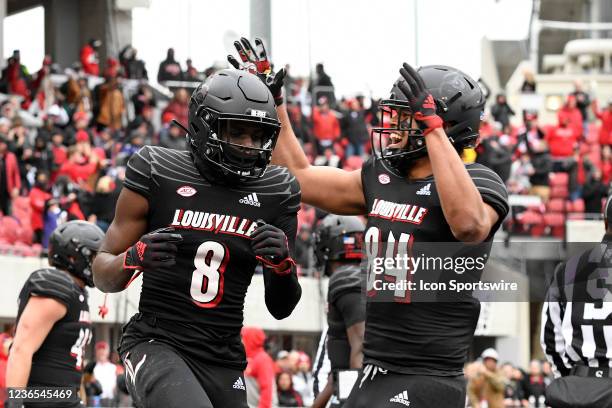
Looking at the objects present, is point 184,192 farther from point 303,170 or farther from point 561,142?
point 561,142

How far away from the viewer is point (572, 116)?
25.8 metres

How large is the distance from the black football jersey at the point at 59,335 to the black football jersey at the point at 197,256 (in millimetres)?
2017

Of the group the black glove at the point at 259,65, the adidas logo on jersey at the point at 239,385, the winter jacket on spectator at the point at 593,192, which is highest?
the black glove at the point at 259,65

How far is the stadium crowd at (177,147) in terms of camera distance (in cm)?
1706

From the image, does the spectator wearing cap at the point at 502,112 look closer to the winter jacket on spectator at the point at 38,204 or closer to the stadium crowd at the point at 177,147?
the stadium crowd at the point at 177,147

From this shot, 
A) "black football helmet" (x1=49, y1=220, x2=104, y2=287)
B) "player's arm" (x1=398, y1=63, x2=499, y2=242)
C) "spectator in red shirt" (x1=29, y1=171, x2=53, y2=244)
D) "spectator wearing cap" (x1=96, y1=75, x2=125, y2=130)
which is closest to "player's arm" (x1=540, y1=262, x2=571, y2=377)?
"player's arm" (x1=398, y1=63, x2=499, y2=242)

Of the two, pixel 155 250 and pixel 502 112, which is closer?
pixel 155 250

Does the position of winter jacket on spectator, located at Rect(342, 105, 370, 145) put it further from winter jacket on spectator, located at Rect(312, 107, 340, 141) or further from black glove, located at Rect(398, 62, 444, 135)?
black glove, located at Rect(398, 62, 444, 135)

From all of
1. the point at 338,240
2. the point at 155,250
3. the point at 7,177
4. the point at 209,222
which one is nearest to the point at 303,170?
the point at 209,222

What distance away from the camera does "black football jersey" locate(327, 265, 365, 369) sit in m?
8.07

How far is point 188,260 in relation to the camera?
5871mm

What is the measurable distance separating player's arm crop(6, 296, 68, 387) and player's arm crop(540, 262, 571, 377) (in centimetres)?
284

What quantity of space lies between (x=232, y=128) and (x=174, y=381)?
3.72 ft

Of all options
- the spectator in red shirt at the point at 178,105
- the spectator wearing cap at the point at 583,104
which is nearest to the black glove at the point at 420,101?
the spectator in red shirt at the point at 178,105
